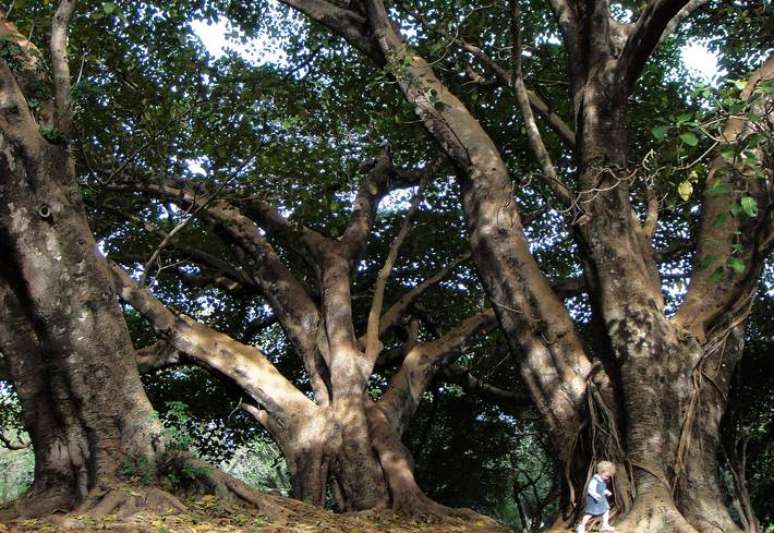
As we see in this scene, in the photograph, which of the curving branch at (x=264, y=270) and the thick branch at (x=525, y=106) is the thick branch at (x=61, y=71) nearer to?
the curving branch at (x=264, y=270)

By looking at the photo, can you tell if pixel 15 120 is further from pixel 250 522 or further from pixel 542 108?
pixel 542 108

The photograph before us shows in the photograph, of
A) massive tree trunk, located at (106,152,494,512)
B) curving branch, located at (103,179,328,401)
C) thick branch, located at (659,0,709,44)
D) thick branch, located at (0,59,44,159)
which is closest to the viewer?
thick branch, located at (0,59,44,159)

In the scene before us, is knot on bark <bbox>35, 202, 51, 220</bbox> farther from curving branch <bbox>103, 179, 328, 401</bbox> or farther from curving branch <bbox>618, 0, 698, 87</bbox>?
curving branch <bbox>618, 0, 698, 87</bbox>

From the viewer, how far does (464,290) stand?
52.7 feet

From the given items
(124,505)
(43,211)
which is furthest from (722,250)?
(43,211)

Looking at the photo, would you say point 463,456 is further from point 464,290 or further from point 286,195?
point 286,195

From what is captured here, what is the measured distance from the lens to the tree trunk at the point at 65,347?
21.3ft

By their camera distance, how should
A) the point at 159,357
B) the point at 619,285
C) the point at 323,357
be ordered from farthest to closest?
the point at 159,357 < the point at 323,357 < the point at 619,285

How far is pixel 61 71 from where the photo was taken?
6.93 m

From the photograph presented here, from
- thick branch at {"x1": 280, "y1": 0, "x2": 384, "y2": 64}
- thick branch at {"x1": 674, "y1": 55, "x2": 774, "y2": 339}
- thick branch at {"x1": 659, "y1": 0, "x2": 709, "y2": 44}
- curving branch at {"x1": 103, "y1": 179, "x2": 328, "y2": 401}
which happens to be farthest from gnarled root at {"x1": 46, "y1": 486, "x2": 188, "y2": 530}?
thick branch at {"x1": 659, "y1": 0, "x2": 709, "y2": 44}

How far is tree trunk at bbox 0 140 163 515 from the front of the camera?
6484 millimetres

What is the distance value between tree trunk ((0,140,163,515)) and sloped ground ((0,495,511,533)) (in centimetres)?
69

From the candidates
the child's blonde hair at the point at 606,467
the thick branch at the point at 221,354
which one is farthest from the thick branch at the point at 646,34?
the thick branch at the point at 221,354

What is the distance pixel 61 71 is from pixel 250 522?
434 cm
